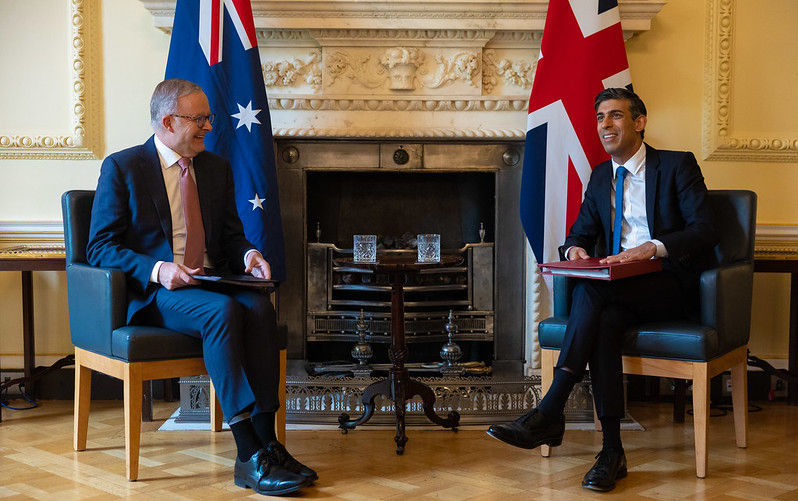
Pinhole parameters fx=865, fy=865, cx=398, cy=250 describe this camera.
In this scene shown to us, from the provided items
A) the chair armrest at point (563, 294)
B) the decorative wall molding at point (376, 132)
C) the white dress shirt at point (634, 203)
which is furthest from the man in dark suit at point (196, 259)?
the white dress shirt at point (634, 203)

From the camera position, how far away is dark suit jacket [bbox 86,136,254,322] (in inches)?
110

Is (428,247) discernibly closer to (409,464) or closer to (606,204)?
(606,204)

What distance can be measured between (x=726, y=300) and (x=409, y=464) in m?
1.19

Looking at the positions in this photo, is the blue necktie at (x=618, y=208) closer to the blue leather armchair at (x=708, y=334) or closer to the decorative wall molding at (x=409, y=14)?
the blue leather armchair at (x=708, y=334)

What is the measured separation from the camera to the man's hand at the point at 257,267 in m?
2.89

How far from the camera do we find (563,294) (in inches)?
124

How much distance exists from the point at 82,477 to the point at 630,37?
9.45 feet

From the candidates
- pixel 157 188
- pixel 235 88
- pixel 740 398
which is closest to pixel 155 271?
pixel 157 188

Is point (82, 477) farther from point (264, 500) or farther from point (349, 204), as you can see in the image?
point (349, 204)

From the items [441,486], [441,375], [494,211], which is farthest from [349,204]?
[441,486]

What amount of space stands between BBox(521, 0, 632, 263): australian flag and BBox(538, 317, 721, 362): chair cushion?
86cm

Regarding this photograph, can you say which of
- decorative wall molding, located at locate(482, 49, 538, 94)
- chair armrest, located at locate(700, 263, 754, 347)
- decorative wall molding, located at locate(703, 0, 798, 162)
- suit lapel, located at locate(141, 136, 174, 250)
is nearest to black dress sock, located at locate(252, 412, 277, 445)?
suit lapel, located at locate(141, 136, 174, 250)

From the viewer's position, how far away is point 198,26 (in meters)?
3.59

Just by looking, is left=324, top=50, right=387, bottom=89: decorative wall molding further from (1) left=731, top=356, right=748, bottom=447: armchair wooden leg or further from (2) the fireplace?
(1) left=731, top=356, right=748, bottom=447: armchair wooden leg
